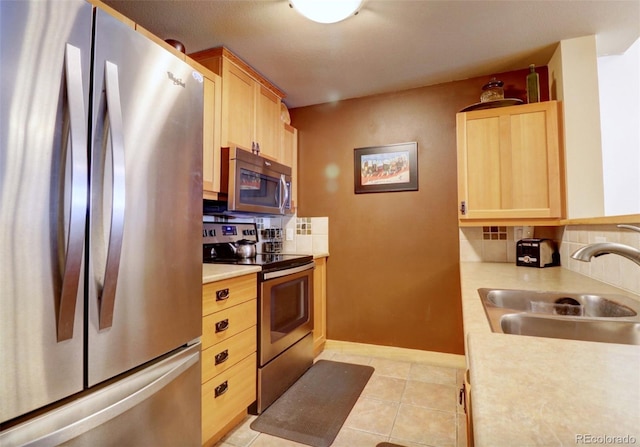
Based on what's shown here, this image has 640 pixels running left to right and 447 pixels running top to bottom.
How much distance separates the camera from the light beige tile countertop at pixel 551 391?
0.38 m

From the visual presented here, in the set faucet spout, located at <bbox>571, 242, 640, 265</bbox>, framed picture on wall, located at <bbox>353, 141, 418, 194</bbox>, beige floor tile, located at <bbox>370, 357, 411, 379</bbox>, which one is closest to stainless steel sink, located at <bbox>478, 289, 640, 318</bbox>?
faucet spout, located at <bbox>571, 242, 640, 265</bbox>

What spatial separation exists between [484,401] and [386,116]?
267 centimetres

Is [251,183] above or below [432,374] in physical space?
above

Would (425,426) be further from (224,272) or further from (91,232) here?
(91,232)

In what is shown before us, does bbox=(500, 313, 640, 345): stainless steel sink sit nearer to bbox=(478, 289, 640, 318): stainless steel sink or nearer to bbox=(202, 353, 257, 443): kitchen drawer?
bbox=(478, 289, 640, 318): stainless steel sink

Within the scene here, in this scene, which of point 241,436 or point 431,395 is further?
point 431,395

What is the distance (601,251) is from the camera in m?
0.78

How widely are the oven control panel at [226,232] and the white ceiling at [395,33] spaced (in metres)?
1.22

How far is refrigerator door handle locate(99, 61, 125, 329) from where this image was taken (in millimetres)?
893

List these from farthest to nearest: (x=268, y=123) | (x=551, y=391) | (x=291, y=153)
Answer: (x=291, y=153) < (x=268, y=123) < (x=551, y=391)

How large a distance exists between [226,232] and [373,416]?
1626 mm

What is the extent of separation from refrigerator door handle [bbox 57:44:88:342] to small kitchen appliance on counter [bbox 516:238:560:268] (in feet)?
7.97

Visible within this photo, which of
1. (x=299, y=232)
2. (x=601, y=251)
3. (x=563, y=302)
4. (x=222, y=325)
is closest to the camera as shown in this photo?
(x=601, y=251)

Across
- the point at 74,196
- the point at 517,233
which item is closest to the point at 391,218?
the point at 517,233
